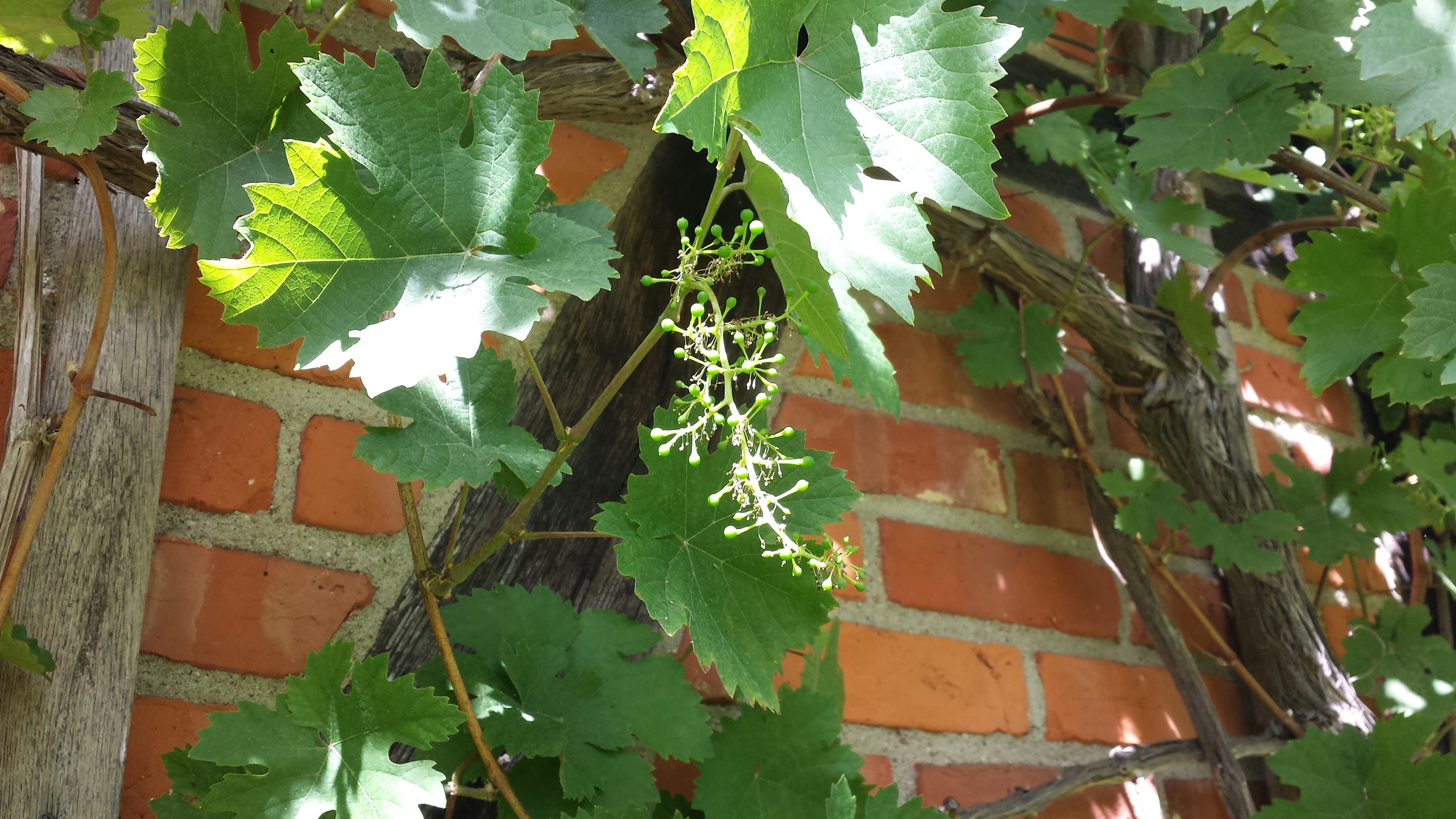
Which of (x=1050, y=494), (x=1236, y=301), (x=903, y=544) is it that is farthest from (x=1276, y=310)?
(x=903, y=544)

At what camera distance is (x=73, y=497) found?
66 centimetres

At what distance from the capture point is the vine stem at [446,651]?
67cm

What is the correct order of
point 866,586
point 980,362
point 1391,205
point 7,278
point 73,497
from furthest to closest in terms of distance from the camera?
point 980,362 → point 866,586 → point 1391,205 → point 7,278 → point 73,497

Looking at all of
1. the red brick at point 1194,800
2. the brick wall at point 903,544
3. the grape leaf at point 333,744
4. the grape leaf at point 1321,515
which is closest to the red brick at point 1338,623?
the brick wall at point 903,544

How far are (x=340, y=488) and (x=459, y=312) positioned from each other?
405 millimetres

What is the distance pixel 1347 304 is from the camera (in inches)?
36.6

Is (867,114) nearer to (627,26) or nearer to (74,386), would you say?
(627,26)

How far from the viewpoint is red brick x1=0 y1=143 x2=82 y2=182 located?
78 centimetres

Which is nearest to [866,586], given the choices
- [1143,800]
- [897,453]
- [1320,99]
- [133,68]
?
[897,453]

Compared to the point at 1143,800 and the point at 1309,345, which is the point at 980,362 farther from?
the point at 1143,800

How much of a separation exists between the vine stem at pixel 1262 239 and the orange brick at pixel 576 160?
718 mm

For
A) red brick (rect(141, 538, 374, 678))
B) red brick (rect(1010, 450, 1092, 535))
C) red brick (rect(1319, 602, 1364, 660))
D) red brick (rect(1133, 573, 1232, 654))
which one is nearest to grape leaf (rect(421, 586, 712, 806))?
red brick (rect(141, 538, 374, 678))

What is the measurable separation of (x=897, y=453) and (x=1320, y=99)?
0.54 m

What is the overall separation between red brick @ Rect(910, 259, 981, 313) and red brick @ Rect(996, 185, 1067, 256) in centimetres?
10
